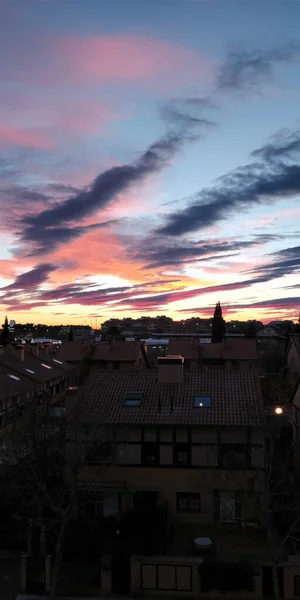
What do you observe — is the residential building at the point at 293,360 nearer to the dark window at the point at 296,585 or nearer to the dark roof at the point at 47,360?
the dark roof at the point at 47,360

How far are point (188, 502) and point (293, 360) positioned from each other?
31483 mm

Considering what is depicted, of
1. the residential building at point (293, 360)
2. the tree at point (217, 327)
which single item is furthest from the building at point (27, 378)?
the tree at point (217, 327)

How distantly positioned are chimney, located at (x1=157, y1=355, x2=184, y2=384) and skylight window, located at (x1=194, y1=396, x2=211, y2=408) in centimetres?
166

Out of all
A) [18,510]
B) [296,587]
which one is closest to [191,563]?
[296,587]

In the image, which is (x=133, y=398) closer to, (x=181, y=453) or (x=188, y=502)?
(x=181, y=453)

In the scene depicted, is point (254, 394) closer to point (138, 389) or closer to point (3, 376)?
point (138, 389)

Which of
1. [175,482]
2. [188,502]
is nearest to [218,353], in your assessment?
[188,502]

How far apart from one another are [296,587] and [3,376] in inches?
1085

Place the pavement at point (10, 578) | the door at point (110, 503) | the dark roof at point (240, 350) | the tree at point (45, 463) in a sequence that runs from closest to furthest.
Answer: the pavement at point (10, 578)
the tree at point (45, 463)
the door at point (110, 503)
the dark roof at point (240, 350)

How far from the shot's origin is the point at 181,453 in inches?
874

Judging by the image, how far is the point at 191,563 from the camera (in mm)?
17234

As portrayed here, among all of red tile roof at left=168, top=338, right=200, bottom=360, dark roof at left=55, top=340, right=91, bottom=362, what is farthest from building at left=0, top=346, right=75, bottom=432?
red tile roof at left=168, top=338, right=200, bottom=360

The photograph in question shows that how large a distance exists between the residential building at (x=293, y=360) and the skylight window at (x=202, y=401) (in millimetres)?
24792

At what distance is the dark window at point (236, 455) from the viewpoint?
70.2 ft
